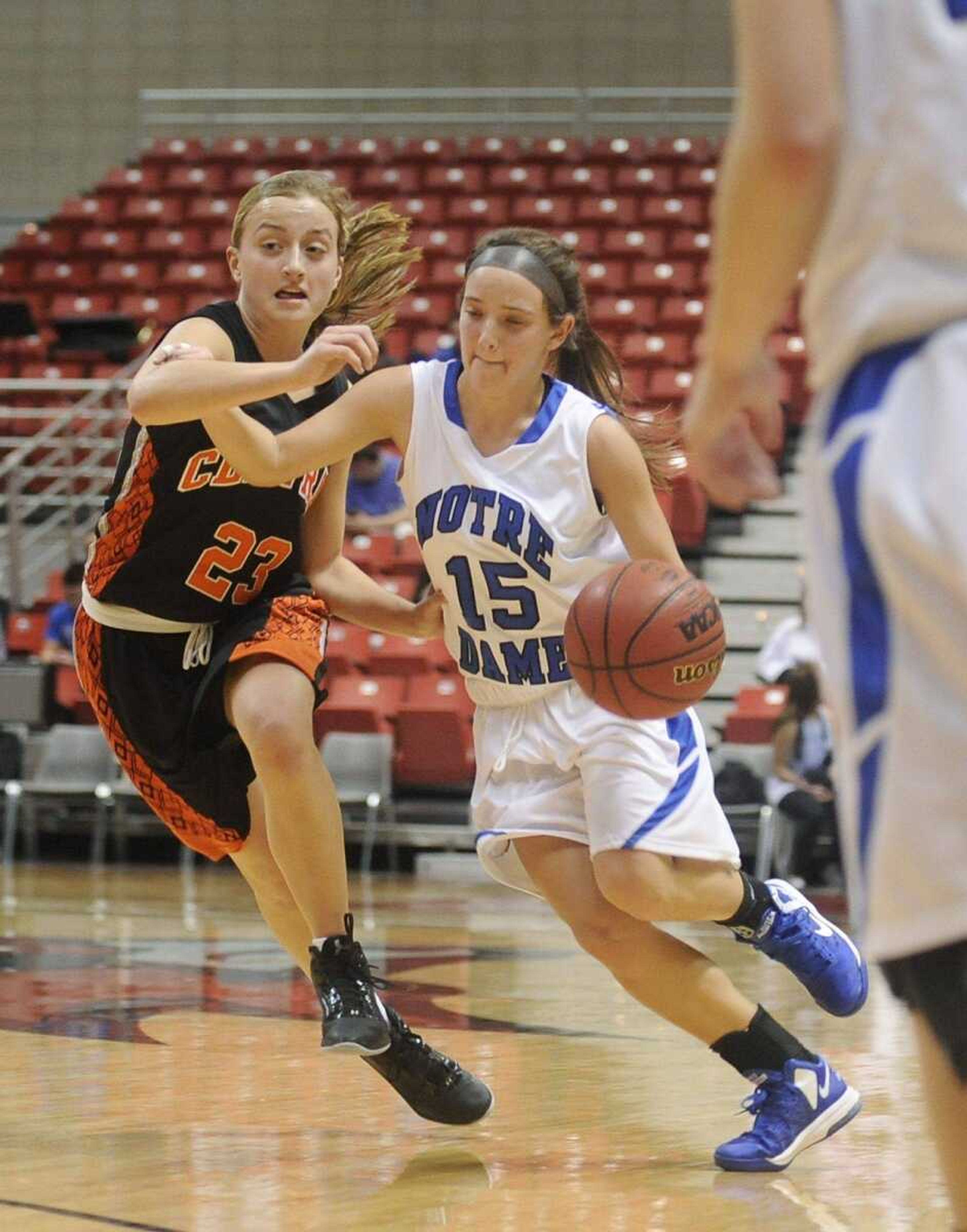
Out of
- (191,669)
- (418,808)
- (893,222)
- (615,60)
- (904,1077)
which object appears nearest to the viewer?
(893,222)

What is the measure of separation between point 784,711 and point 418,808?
2.06m

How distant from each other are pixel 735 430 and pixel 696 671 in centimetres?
140

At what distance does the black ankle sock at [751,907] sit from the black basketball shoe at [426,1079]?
57 cm

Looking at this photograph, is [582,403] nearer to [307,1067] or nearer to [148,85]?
[307,1067]

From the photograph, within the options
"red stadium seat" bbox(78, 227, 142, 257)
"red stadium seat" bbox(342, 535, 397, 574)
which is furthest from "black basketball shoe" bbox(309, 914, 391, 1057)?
"red stadium seat" bbox(78, 227, 142, 257)

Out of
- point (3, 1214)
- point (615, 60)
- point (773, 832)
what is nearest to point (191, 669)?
point (3, 1214)

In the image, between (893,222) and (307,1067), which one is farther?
(307,1067)

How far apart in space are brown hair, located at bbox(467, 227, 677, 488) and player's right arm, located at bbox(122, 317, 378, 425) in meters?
0.39

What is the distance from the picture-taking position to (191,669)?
12.3ft

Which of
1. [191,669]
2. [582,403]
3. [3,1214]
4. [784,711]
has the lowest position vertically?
[784,711]

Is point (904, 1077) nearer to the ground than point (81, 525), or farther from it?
farther from it

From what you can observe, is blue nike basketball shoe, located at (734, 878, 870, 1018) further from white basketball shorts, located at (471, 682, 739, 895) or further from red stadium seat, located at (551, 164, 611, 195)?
red stadium seat, located at (551, 164, 611, 195)

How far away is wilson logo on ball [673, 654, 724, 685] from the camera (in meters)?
3.10

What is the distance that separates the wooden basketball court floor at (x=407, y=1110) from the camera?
2.90 m
